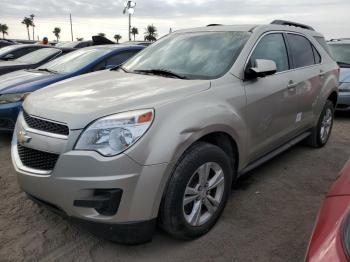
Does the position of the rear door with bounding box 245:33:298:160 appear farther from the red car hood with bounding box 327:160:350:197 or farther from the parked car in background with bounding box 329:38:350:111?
the parked car in background with bounding box 329:38:350:111

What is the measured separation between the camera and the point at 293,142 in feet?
15.0

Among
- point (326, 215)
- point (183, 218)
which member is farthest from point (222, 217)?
point (326, 215)

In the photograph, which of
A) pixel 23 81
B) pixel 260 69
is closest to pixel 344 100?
pixel 260 69

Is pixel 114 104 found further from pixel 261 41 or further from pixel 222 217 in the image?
pixel 261 41

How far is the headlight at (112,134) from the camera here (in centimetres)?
247

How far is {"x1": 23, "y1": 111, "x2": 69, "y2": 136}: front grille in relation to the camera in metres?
2.56

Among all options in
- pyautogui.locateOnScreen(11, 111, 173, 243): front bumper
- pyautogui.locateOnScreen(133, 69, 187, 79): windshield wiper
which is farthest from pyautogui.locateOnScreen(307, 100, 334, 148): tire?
pyautogui.locateOnScreen(11, 111, 173, 243): front bumper

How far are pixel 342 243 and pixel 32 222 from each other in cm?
260

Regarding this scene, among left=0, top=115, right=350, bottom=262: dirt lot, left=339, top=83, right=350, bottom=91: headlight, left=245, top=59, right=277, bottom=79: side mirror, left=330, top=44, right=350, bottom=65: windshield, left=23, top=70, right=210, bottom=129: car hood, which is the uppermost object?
left=245, top=59, right=277, bottom=79: side mirror

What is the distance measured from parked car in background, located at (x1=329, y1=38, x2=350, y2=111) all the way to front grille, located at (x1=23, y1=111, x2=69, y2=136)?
21.2 ft

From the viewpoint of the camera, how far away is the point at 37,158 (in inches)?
106

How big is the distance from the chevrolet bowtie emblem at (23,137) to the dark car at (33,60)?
5.40m

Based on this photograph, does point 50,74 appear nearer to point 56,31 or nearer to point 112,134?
point 112,134

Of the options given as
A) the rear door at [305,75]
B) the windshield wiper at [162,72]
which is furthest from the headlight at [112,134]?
the rear door at [305,75]
